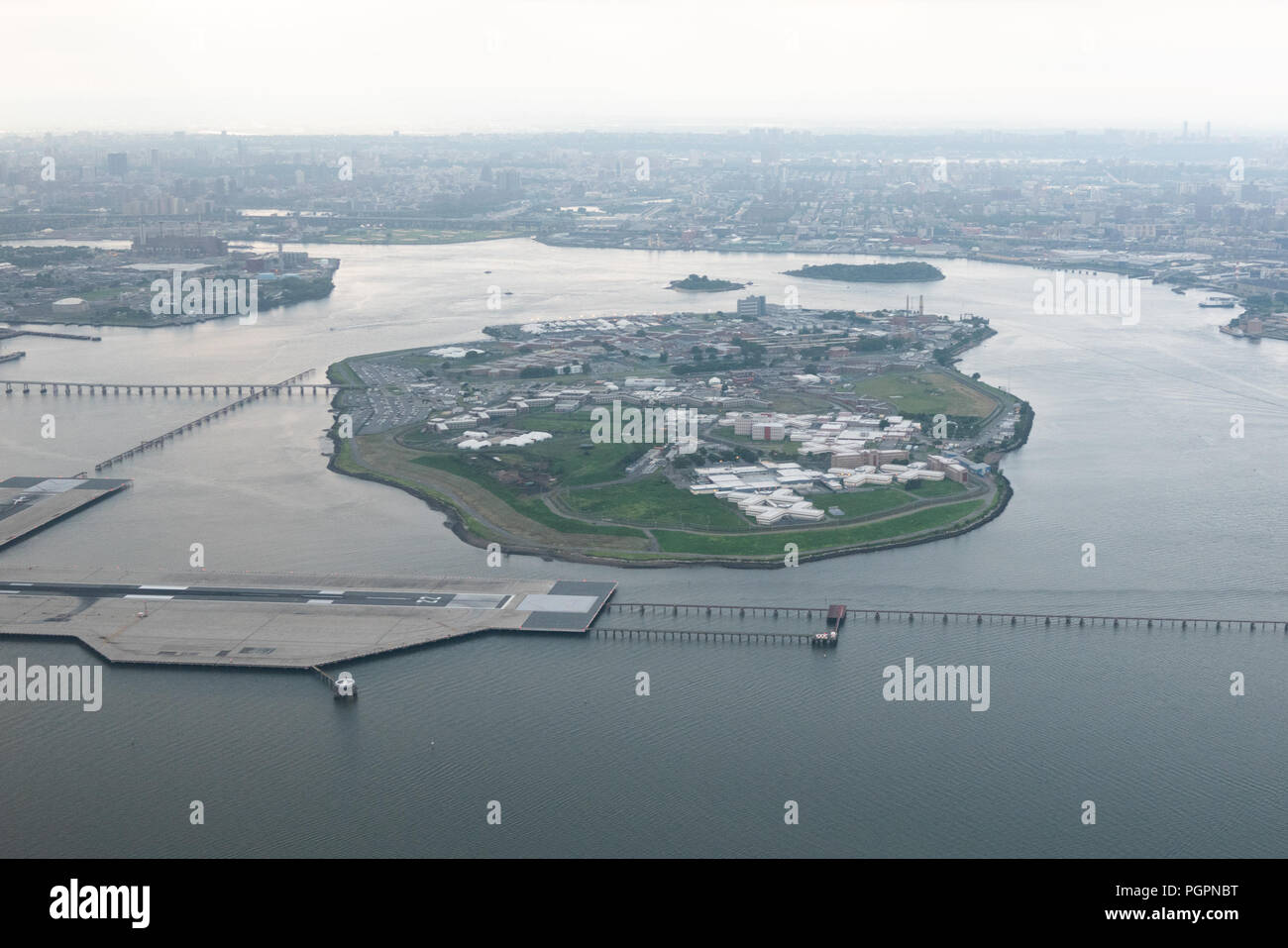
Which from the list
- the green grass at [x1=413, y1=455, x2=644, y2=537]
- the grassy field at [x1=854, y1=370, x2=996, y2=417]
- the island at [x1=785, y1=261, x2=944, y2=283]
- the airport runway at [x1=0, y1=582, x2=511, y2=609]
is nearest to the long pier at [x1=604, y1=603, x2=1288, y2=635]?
the airport runway at [x1=0, y1=582, x2=511, y2=609]

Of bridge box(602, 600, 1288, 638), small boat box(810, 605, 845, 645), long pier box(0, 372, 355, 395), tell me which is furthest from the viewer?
long pier box(0, 372, 355, 395)

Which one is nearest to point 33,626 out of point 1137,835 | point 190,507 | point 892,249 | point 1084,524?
point 190,507

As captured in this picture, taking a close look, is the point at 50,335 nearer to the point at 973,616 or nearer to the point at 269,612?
the point at 269,612

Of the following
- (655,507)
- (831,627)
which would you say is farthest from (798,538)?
(831,627)

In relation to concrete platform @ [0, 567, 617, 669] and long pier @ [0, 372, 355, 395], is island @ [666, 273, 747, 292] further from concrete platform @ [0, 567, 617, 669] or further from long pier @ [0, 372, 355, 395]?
concrete platform @ [0, 567, 617, 669]

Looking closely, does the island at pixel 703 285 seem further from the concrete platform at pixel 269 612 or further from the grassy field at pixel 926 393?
the concrete platform at pixel 269 612

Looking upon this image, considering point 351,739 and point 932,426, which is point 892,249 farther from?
point 351,739
